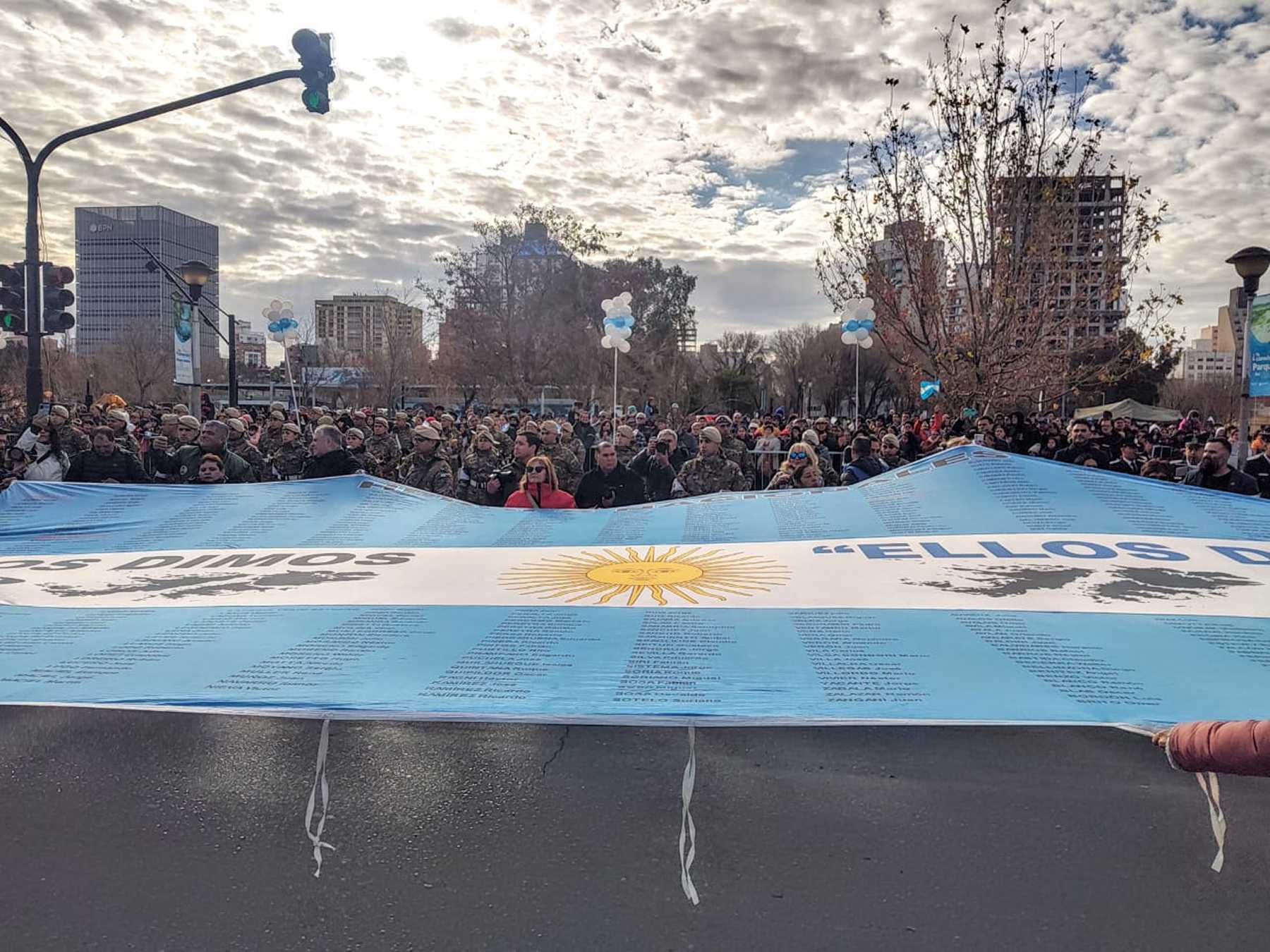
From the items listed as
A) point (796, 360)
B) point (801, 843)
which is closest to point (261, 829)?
point (801, 843)

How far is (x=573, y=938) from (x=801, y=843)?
1184 mm

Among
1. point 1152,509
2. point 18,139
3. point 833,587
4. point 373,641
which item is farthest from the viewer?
point 18,139

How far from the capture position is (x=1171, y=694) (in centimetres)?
312

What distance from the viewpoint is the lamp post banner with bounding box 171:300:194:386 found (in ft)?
62.5

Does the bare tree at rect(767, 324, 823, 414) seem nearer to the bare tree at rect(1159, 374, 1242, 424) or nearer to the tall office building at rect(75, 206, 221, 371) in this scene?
the bare tree at rect(1159, 374, 1242, 424)

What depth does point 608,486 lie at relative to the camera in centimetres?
930

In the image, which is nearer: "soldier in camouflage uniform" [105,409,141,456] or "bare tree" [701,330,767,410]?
"soldier in camouflage uniform" [105,409,141,456]

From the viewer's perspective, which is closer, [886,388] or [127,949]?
[127,949]

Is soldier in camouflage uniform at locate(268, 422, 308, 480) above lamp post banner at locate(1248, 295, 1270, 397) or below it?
below

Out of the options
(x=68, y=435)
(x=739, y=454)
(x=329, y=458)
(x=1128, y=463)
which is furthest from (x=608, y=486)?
(x=68, y=435)

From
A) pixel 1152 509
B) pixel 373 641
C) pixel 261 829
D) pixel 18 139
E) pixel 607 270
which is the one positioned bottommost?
pixel 261 829

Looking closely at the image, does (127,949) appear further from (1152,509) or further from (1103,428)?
(1103,428)

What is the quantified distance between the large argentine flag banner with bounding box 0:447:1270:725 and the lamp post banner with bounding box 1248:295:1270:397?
7.57 m

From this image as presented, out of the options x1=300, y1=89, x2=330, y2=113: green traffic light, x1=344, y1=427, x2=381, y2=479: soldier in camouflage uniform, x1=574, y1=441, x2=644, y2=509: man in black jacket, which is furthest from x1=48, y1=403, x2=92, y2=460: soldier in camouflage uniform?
x1=574, y1=441, x2=644, y2=509: man in black jacket
